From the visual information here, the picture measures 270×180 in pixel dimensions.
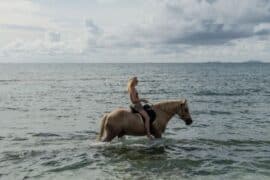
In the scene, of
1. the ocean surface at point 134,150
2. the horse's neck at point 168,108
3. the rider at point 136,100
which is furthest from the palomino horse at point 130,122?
the ocean surface at point 134,150

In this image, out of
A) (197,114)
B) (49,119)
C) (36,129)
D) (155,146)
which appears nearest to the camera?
(155,146)

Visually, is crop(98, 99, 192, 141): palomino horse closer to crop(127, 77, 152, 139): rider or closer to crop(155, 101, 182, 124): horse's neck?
crop(155, 101, 182, 124): horse's neck

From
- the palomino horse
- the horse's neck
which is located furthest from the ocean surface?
the horse's neck

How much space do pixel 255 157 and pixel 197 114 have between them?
12.7 metres

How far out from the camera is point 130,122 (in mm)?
15602

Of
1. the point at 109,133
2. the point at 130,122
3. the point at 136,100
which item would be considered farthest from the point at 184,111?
the point at 109,133

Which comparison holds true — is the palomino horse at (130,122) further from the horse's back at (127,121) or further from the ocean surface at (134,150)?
the ocean surface at (134,150)

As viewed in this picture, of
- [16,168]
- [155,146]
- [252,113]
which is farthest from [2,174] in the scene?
[252,113]

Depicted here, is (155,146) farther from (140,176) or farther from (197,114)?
(197,114)

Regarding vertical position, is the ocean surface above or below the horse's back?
below

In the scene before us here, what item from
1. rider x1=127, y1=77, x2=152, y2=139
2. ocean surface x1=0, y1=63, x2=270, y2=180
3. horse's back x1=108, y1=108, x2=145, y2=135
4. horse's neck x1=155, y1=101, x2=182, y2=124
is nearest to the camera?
ocean surface x1=0, y1=63, x2=270, y2=180

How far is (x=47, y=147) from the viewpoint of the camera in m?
16.3

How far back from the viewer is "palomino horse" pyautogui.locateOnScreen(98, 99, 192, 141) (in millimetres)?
15398

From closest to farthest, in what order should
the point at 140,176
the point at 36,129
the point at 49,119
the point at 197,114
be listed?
the point at 140,176 < the point at 36,129 < the point at 49,119 < the point at 197,114
